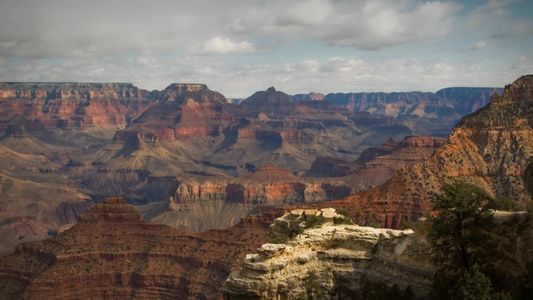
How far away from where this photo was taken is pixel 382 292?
149 feet

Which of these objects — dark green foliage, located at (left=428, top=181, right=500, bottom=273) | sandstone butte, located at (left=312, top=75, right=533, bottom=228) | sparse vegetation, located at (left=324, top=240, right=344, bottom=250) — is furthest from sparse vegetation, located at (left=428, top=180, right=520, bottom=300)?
sandstone butte, located at (left=312, top=75, right=533, bottom=228)

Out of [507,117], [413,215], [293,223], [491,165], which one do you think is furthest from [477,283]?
[507,117]

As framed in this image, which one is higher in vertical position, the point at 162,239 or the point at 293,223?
the point at 293,223

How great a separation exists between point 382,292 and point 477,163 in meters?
66.1

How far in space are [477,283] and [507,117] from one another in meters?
75.7

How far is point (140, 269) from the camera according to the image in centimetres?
11075

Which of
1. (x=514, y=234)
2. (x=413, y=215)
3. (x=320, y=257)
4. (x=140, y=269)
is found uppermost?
(x=514, y=234)

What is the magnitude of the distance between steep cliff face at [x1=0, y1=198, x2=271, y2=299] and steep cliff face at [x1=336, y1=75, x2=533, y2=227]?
23635mm

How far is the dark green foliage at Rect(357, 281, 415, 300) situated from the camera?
44.5 meters

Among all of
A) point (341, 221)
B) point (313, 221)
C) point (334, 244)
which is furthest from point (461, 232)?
point (313, 221)

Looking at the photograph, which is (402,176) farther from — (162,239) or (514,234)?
(514,234)

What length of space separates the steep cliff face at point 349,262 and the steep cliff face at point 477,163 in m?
55.4

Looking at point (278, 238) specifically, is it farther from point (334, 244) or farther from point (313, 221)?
point (334, 244)

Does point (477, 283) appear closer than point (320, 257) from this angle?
Yes
